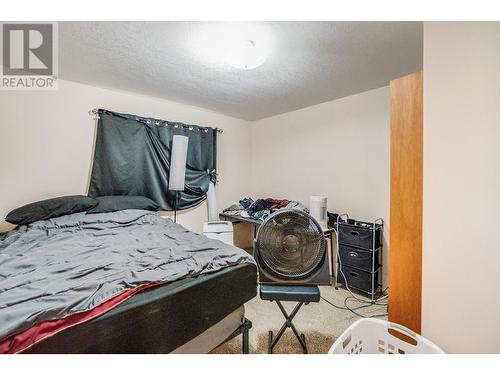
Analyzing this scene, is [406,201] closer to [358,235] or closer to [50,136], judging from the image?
[358,235]

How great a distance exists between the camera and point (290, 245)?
1.29 m

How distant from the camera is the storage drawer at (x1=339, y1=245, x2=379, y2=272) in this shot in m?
2.25

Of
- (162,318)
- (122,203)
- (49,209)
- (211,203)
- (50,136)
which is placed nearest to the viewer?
(162,318)

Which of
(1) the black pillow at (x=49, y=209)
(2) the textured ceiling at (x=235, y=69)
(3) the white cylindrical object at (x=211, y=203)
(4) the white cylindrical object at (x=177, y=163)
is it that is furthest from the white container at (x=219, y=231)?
(2) the textured ceiling at (x=235, y=69)

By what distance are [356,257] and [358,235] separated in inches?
9.4

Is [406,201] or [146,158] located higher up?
[146,158]

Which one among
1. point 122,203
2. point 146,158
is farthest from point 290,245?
point 146,158

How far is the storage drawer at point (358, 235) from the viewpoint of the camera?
2238 millimetres

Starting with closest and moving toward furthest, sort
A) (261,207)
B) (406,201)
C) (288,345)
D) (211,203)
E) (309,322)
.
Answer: (406,201)
(288,345)
(309,322)
(261,207)
(211,203)

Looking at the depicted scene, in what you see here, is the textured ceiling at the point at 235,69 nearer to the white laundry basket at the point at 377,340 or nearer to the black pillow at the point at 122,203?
the black pillow at the point at 122,203

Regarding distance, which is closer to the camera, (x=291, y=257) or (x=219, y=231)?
(x=291, y=257)

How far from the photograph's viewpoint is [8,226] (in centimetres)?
209

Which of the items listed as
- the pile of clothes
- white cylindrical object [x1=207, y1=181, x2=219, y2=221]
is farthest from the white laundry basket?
white cylindrical object [x1=207, y1=181, x2=219, y2=221]

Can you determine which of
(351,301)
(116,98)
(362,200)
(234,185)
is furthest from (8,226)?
(362,200)
